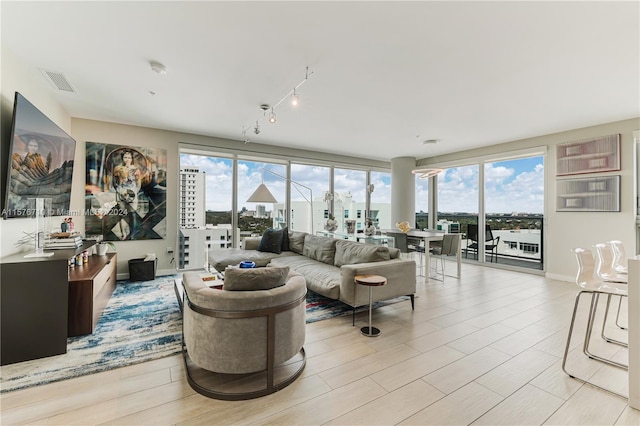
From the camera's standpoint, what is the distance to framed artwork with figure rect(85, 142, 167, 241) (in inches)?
189

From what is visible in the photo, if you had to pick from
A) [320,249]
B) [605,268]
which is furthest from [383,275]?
[605,268]

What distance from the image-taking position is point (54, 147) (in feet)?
11.0

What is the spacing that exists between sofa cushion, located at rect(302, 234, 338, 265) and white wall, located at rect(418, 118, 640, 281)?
436cm

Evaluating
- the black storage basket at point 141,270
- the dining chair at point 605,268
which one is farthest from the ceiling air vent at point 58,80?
the dining chair at point 605,268

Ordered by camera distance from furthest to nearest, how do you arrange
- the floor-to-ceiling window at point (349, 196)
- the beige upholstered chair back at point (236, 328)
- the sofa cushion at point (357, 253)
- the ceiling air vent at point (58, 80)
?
1. the floor-to-ceiling window at point (349, 196)
2. the sofa cushion at point (357, 253)
3. the ceiling air vent at point (58, 80)
4. the beige upholstered chair back at point (236, 328)

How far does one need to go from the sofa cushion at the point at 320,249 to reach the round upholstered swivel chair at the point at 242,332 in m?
2.29

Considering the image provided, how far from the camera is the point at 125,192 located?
16.4 ft

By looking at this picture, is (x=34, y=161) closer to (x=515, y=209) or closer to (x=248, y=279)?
(x=248, y=279)

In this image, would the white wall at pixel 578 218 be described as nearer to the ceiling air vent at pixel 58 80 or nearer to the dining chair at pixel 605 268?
the dining chair at pixel 605 268

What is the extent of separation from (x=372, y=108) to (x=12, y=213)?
4331mm

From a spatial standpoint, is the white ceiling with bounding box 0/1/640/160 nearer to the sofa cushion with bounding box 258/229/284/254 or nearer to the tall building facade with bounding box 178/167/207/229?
the tall building facade with bounding box 178/167/207/229

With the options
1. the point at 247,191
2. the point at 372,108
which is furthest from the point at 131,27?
the point at 247,191

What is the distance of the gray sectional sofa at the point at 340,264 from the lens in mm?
3262

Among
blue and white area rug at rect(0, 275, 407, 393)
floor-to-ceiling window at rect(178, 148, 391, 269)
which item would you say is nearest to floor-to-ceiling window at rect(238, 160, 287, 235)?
floor-to-ceiling window at rect(178, 148, 391, 269)
